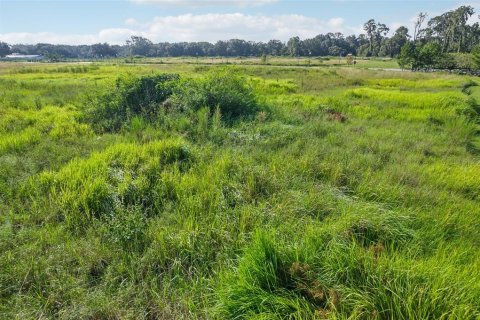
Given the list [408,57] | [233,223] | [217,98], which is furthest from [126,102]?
[408,57]

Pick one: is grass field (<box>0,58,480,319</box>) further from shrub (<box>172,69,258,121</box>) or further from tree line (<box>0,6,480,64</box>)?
tree line (<box>0,6,480,64</box>)

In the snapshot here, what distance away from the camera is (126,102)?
34.2ft

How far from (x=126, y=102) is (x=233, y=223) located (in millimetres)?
8152

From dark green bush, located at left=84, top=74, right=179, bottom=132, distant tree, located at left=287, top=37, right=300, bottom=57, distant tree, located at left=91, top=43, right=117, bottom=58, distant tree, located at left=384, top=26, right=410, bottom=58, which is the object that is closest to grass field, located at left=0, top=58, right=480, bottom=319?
dark green bush, located at left=84, top=74, right=179, bottom=132

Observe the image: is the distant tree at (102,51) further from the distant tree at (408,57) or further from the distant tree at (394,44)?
the distant tree at (408,57)

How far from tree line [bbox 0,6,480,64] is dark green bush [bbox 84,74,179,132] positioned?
4993cm

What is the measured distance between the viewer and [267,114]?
1044 cm

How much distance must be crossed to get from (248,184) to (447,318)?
3.13m

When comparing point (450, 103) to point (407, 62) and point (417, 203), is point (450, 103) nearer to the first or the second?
point (417, 203)

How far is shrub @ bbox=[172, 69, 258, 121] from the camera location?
402 inches

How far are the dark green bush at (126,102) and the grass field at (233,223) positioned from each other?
34cm

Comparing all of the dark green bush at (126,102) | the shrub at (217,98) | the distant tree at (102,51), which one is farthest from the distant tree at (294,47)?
the dark green bush at (126,102)

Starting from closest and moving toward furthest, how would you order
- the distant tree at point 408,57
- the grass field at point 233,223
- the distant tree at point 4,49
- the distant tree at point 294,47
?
the grass field at point 233,223 < the distant tree at point 408,57 < the distant tree at point 294,47 < the distant tree at point 4,49

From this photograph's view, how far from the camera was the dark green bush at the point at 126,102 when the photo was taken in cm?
937
